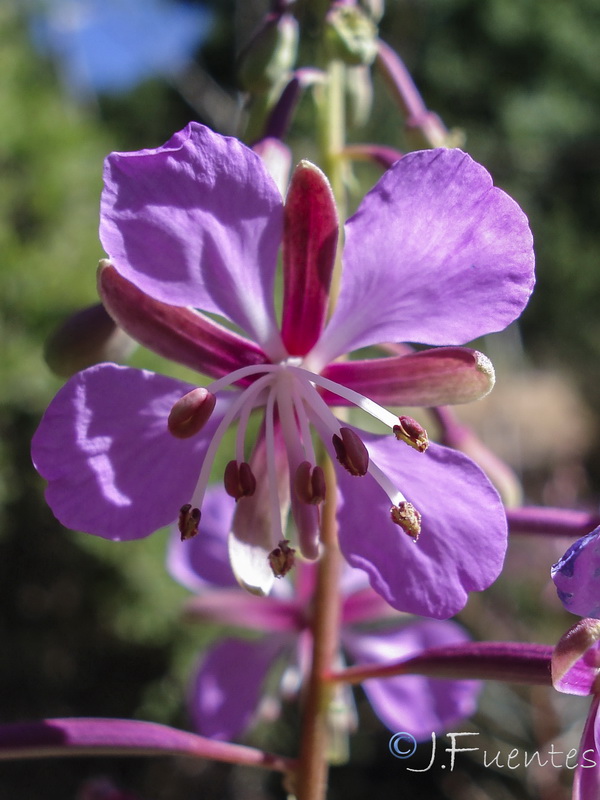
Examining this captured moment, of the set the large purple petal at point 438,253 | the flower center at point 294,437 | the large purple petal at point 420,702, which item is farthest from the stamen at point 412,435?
the large purple petal at point 420,702

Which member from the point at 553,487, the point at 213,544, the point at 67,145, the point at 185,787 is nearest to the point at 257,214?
the point at 213,544

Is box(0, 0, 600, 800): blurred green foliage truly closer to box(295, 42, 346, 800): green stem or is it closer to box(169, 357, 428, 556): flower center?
box(295, 42, 346, 800): green stem

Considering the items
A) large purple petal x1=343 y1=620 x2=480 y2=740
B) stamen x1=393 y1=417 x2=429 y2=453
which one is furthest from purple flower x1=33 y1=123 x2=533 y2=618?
large purple petal x1=343 y1=620 x2=480 y2=740

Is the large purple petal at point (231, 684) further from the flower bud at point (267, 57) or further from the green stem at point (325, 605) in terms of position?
the flower bud at point (267, 57)

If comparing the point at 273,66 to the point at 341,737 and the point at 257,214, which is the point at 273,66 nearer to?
the point at 257,214

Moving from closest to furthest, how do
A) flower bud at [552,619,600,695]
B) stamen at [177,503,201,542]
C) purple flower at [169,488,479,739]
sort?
1. flower bud at [552,619,600,695]
2. stamen at [177,503,201,542]
3. purple flower at [169,488,479,739]

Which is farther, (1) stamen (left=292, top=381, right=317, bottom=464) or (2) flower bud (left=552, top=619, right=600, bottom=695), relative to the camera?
(1) stamen (left=292, top=381, right=317, bottom=464)
